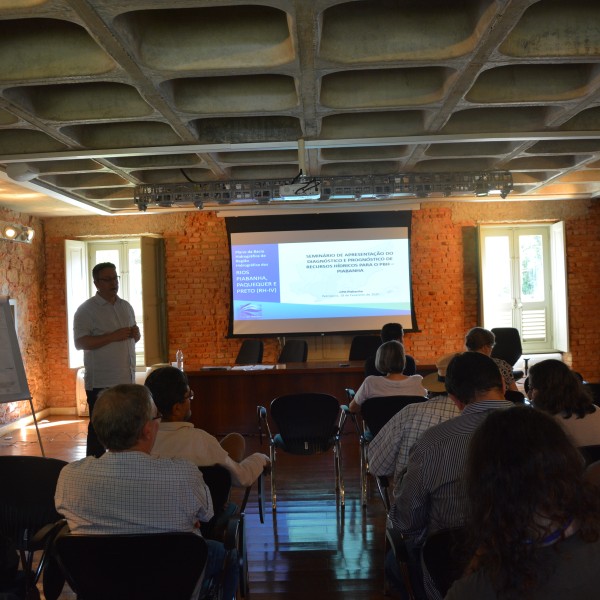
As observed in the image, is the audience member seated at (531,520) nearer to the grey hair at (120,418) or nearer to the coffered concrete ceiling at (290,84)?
the grey hair at (120,418)

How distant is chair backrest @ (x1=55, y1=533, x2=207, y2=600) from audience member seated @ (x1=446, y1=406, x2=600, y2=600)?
1043 millimetres

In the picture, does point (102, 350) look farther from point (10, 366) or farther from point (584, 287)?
point (584, 287)

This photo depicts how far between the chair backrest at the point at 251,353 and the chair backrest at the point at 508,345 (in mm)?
3185

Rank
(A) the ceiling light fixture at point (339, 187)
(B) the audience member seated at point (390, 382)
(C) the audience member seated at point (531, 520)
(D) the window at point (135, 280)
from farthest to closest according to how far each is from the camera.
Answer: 1. (D) the window at point (135, 280)
2. (A) the ceiling light fixture at point (339, 187)
3. (B) the audience member seated at point (390, 382)
4. (C) the audience member seated at point (531, 520)

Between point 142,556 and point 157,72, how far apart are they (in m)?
2.96

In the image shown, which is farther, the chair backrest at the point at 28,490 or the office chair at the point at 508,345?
the office chair at the point at 508,345

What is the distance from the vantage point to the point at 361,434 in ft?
17.3

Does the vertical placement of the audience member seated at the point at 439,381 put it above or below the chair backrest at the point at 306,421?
above

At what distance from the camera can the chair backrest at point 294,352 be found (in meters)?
8.72

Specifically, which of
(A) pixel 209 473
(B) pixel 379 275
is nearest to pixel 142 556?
(A) pixel 209 473

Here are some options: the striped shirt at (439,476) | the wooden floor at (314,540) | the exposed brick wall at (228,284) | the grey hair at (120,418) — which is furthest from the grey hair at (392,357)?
the exposed brick wall at (228,284)

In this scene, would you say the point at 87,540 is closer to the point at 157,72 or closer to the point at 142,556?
the point at 142,556

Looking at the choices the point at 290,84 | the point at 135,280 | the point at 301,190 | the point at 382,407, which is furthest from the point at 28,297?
the point at 382,407

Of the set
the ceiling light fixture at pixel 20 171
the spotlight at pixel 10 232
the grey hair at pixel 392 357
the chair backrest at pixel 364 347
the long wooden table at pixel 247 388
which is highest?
the ceiling light fixture at pixel 20 171
